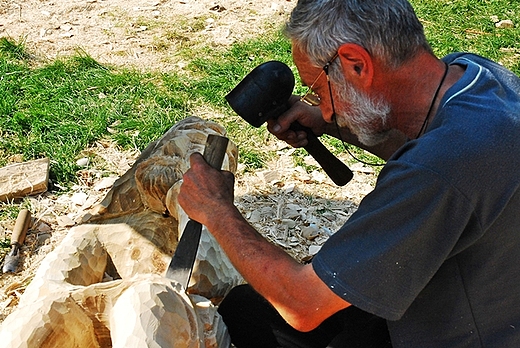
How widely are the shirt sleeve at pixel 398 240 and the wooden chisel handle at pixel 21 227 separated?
1.99m

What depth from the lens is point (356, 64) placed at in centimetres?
176

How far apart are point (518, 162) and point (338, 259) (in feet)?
1.64

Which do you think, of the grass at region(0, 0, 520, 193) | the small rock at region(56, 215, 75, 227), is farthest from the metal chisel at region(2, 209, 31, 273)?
the grass at region(0, 0, 520, 193)

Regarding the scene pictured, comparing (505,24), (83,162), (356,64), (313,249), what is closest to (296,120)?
(356,64)

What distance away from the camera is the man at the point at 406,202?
154 cm

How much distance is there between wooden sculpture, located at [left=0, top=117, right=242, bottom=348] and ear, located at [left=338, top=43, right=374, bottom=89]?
0.82 metres

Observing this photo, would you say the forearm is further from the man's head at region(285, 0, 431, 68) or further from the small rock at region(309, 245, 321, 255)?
the small rock at region(309, 245, 321, 255)

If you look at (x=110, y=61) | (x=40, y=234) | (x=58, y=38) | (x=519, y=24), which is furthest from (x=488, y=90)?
(x=519, y=24)

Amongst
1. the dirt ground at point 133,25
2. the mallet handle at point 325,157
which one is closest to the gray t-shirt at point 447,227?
the mallet handle at point 325,157

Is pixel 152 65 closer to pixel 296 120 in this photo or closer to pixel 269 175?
pixel 269 175

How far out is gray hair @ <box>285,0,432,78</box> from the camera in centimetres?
172

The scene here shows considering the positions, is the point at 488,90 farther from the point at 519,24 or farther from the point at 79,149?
the point at 519,24

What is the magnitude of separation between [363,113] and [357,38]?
0.24 metres

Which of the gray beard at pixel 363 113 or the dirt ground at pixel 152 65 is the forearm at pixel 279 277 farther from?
the dirt ground at pixel 152 65
